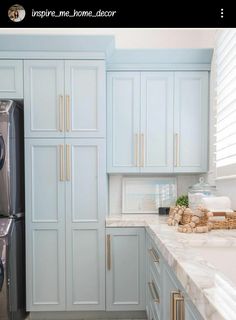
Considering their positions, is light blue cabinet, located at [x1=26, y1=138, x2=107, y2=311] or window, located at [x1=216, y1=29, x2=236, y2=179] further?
light blue cabinet, located at [x1=26, y1=138, x2=107, y2=311]

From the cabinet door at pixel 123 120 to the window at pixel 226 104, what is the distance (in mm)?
718

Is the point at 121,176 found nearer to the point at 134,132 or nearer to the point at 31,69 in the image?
the point at 134,132

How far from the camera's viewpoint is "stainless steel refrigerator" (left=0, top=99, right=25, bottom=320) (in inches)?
96.7

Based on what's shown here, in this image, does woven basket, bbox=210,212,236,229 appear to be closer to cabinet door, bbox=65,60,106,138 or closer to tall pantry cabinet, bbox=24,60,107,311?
tall pantry cabinet, bbox=24,60,107,311

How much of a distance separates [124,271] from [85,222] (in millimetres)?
523

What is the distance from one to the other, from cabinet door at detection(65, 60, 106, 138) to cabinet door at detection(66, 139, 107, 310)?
0.10m

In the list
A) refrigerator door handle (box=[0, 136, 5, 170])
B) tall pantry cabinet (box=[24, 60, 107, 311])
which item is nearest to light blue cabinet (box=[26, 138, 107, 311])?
tall pantry cabinet (box=[24, 60, 107, 311])

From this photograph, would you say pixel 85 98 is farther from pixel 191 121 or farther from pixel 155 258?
pixel 155 258

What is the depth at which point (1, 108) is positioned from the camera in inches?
99.4

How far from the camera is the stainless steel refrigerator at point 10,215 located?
2457 millimetres
